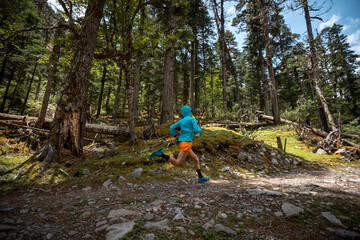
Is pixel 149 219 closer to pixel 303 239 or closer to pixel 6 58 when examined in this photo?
pixel 303 239

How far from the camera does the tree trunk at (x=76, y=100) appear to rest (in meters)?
4.65

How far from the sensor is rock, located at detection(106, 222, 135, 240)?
5.44 ft

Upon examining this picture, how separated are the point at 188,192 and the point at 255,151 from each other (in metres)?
4.81

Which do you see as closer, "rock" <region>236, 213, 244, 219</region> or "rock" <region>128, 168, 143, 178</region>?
"rock" <region>236, 213, 244, 219</region>

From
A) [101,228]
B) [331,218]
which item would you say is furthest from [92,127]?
[331,218]

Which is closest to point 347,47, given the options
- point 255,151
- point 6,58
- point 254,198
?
point 255,151

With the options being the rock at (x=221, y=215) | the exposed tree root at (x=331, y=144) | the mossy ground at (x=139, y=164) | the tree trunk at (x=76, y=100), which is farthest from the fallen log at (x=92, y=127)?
the exposed tree root at (x=331, y=144)

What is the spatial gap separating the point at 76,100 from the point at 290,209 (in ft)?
20.6

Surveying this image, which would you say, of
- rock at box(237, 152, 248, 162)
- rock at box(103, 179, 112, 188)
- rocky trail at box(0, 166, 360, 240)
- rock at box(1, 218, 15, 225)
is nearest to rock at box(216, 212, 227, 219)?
rocky trail at box(0, 166, 360, 240)

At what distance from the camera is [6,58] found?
56.4 ft

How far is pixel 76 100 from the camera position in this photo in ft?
16.4

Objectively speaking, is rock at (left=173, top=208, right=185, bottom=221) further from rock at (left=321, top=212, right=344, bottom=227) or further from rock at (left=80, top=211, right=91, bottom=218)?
rock at (left=321, top=212, right=344, bottom=227)

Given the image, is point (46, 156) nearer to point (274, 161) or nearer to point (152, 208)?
point (152, 208)

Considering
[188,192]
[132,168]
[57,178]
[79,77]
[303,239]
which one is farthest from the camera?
[79,77]
